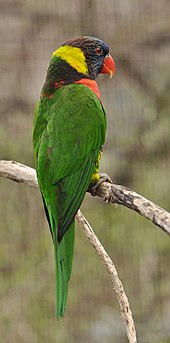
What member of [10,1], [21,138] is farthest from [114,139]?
[10,1]

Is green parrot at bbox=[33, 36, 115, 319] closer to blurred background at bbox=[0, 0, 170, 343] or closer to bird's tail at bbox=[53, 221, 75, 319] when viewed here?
bird's tail at bbox=[53, 221, 75, 319]

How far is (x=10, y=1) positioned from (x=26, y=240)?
3.09ft

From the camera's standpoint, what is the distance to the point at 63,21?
2.89m

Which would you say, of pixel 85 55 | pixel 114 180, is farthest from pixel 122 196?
pixel 114 180

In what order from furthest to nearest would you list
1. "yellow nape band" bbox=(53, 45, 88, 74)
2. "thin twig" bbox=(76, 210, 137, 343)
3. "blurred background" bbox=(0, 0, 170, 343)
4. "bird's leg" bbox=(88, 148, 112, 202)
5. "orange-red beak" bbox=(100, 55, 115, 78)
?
1. "blurred background" bbox=(0, 0, 170, 343)
2. "orange-red beak" bbox=(100, 55, 115, 78)
3. "yellow nape band" bbox=(53, 45, 88, 74)
4. "bird's leg" bbox=(88, 148, 112, 202)
5. "thin twig" bbox=(76, 210, 137, 343)

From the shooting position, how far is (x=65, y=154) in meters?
1.63

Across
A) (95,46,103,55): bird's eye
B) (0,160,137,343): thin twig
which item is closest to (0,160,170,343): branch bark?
(0,160,137,343): thin twig

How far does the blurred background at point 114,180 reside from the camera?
276cm

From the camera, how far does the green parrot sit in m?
1.56

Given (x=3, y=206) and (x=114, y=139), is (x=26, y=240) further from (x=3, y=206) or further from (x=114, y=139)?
(x=114, y=139)

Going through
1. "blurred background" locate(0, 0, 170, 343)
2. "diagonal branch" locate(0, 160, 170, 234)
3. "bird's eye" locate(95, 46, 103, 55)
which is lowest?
"blurred background" locate(0, 0, 170, 343)

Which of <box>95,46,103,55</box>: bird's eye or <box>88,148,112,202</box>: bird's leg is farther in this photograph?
<box>95,46,103,55</box>: bird's eye

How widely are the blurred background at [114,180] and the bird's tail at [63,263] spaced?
3.90 feet

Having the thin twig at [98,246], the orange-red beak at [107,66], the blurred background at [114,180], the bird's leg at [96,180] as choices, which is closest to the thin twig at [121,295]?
the thin twig at [98,246]
